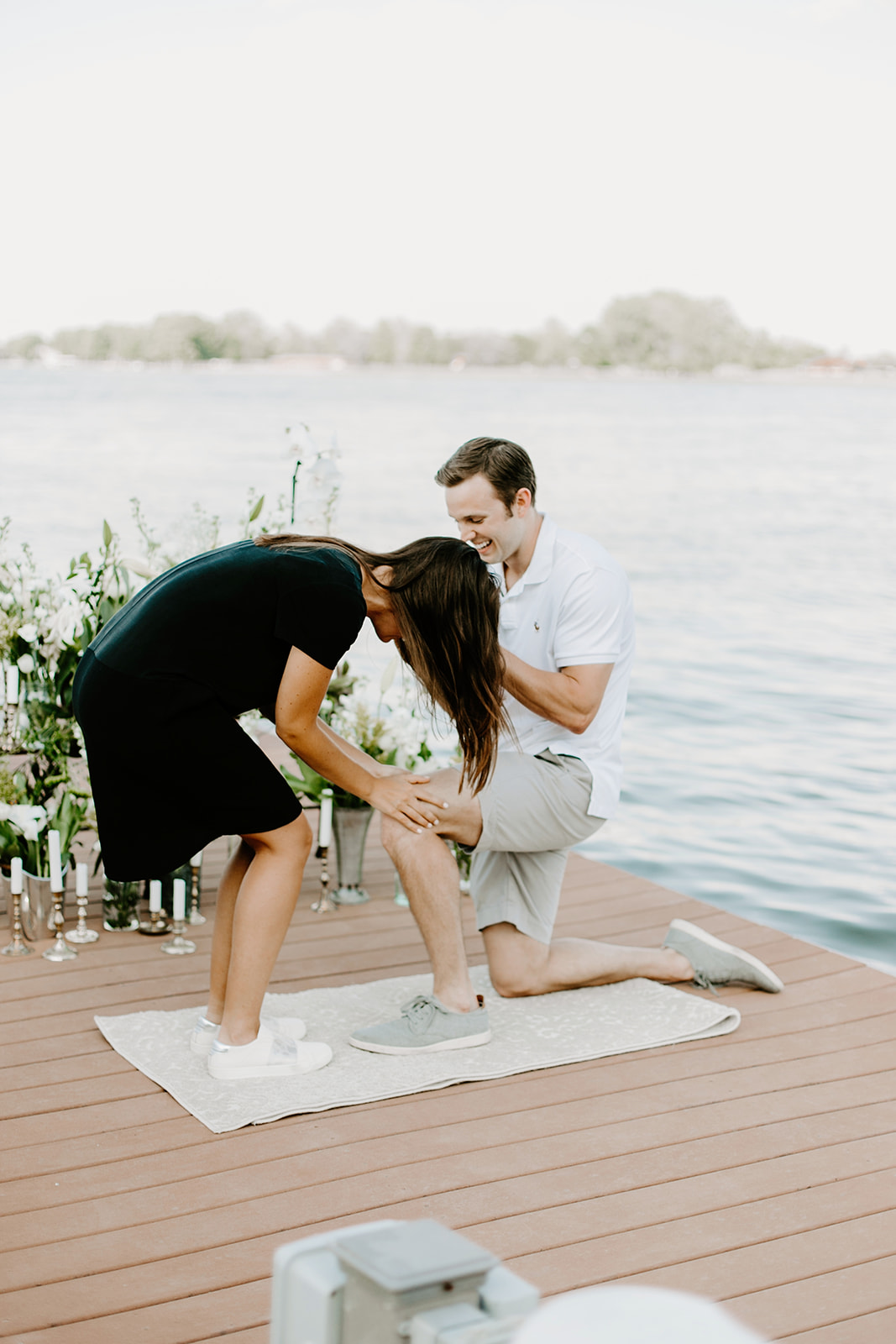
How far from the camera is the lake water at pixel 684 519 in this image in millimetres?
5477

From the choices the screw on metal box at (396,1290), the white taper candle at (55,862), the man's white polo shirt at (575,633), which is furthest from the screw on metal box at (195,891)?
the screw on metal box at (396,1290)

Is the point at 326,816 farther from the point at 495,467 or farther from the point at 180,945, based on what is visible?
the point at 495,467

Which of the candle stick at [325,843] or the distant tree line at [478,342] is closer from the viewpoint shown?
the candle stick at [325,843]

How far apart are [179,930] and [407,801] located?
83cm

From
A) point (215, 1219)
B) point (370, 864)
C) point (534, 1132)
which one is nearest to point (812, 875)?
point (370, 864)

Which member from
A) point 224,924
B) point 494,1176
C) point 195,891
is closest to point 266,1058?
point 224,924

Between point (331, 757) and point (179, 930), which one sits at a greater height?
point (331, 757)

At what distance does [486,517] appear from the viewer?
Answer: 275cm

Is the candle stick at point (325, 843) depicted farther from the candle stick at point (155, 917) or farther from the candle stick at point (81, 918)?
the candle stick at point (81, 918)

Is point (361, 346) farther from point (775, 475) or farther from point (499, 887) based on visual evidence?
point (499, 887)

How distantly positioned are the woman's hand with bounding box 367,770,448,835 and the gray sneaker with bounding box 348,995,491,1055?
1.14 ft

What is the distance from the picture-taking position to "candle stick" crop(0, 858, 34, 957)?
2949 millimetres

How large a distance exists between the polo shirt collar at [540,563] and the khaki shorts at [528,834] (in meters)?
0.35

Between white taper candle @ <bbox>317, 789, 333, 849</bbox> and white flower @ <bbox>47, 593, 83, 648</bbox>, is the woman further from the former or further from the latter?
white taper candle @ <bbox>317, 789, 333, 849</bbox>
